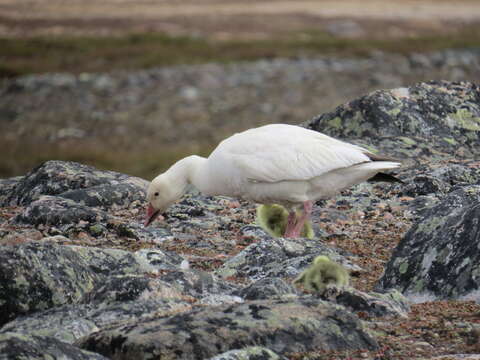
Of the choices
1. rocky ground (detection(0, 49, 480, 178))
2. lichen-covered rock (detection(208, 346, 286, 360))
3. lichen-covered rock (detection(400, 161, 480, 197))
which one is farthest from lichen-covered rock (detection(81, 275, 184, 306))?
rocky ground (detection(0, 49, 480, 178))

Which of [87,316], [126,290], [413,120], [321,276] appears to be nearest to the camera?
[87,316]

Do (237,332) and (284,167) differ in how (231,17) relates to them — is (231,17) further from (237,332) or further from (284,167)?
(237,332)

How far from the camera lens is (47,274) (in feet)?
25.9

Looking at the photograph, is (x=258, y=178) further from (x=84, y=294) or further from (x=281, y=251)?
(x=84, y=294)

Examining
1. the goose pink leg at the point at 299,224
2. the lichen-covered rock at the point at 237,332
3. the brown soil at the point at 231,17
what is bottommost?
the brown soil at the point at 231,17

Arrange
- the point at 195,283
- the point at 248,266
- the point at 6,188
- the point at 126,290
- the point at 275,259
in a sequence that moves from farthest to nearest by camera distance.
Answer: the point at 6,188, the point at 275,259, the point at 248,266, the point at 195,283, the point at 126,290

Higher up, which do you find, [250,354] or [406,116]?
[250,354]

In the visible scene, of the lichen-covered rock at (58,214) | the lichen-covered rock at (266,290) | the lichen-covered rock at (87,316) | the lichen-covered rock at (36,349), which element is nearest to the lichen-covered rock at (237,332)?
the lichen-covered rock at (36,349)

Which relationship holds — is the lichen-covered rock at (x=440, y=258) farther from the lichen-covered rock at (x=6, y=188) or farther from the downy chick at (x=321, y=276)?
the lichen-covered rock at (x=6, y=188)

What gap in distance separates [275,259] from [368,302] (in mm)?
1994

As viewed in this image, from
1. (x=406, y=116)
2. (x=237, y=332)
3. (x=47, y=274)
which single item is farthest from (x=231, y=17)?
(x=237, y=332)

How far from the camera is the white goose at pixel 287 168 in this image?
10.6 meters

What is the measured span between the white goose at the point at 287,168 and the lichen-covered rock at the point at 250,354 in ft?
14.8

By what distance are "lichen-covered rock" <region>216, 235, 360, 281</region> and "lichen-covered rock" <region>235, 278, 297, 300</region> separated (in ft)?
3.71
